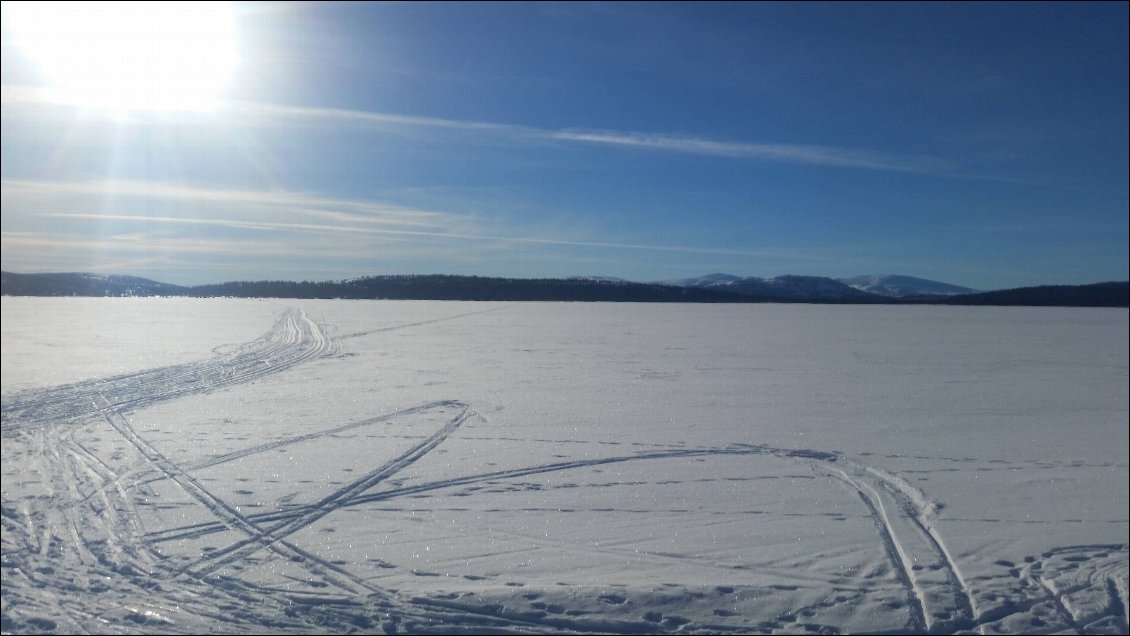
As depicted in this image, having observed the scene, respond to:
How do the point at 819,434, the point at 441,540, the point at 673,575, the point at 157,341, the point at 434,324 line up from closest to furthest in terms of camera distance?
the point at 673,575 → the point at 441,540 → the point at 819,434 → the point at 157,341 → the point at 434,324

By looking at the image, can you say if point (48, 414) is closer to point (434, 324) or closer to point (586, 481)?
point (586, 481)

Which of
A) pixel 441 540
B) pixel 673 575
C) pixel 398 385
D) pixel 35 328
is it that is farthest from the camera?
pixel 35 328

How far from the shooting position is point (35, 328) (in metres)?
18.8

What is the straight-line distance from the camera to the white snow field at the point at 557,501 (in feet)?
13.6

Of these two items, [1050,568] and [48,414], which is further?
[48,414]

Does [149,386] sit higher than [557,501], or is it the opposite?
[149,386]

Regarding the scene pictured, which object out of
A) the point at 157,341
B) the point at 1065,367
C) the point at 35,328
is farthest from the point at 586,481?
the point at 35,328

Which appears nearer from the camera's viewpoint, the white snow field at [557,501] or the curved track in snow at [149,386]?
the white snow field at [557,501]

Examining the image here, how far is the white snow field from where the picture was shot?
4148 millimetres

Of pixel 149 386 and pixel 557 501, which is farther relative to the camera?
pixel 149 386

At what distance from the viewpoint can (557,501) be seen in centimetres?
597

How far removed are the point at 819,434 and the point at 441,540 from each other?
195 inches

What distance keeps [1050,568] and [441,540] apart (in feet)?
12.4

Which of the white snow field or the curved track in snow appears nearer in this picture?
the white snow field
